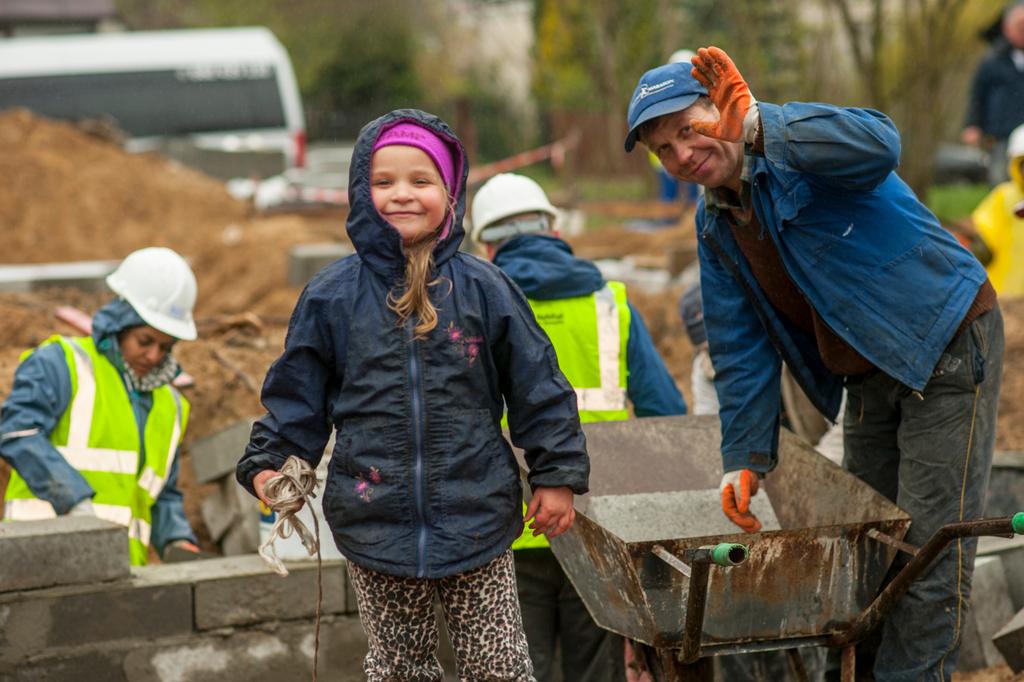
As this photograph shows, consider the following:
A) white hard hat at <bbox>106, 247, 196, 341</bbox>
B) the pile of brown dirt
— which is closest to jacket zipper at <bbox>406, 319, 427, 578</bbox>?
white hard hat at <bbox>106, 247, 196, 341</bbox>

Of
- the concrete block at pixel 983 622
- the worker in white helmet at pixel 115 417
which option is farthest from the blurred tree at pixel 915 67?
the worker in white helmet at pixel 115 417

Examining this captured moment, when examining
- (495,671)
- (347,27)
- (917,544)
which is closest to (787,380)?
(917,544)

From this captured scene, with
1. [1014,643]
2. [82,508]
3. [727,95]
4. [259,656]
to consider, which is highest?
[727,95]

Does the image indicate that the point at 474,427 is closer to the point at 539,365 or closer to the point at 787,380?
the point at 539,365

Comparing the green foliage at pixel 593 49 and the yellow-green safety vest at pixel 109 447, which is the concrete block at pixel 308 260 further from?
the green foliage at pixel 593 49

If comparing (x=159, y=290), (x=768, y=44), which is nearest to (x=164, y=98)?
(x=768, y=44)

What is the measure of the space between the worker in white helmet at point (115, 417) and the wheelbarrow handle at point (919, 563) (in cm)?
262

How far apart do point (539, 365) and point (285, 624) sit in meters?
2.18

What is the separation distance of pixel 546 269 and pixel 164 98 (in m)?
14.0

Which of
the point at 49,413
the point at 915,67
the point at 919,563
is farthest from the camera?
the point at 915,67

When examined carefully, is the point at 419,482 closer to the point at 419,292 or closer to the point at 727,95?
the point at 419,292

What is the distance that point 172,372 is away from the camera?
5.57m

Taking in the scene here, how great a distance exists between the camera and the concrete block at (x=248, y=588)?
514 cm

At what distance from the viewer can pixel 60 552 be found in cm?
487
